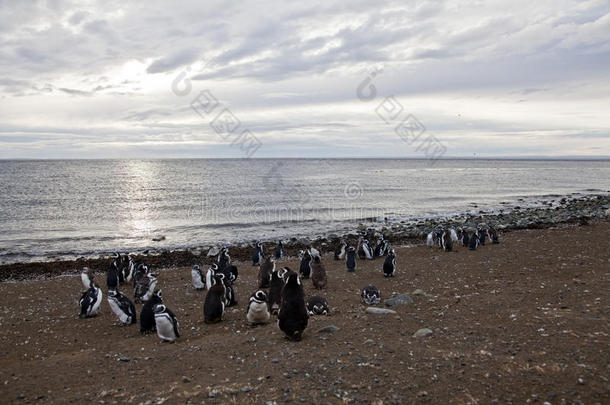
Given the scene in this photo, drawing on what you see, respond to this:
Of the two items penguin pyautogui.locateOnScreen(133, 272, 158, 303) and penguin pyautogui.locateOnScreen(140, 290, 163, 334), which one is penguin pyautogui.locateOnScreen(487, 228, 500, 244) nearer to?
penguin pyautogui.locateOnScreen(133, 272, 158, 303)

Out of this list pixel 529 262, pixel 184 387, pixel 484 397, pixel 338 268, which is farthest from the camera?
pixel 338 268

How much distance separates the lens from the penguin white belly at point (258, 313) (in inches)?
390

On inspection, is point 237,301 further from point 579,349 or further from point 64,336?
point 579,349

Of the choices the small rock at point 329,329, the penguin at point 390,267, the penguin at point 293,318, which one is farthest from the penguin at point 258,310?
the penguin at point 390,267

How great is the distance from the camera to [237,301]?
1258 cm

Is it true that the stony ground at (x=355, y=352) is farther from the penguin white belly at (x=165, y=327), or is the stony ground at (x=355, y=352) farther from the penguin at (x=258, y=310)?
the penguin at (x=258, y=310)

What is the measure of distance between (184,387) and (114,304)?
5.23 m

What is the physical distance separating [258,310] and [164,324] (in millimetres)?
2022

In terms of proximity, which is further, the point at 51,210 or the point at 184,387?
the point at 51,210

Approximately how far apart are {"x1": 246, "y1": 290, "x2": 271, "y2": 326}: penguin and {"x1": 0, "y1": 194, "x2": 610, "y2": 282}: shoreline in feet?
38.4

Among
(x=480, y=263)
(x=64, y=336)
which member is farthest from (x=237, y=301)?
(x=480, y=263)

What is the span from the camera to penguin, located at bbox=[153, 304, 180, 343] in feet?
30.4

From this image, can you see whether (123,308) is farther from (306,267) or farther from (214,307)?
(306,267)

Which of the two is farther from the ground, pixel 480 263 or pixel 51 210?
pixel 51 210
